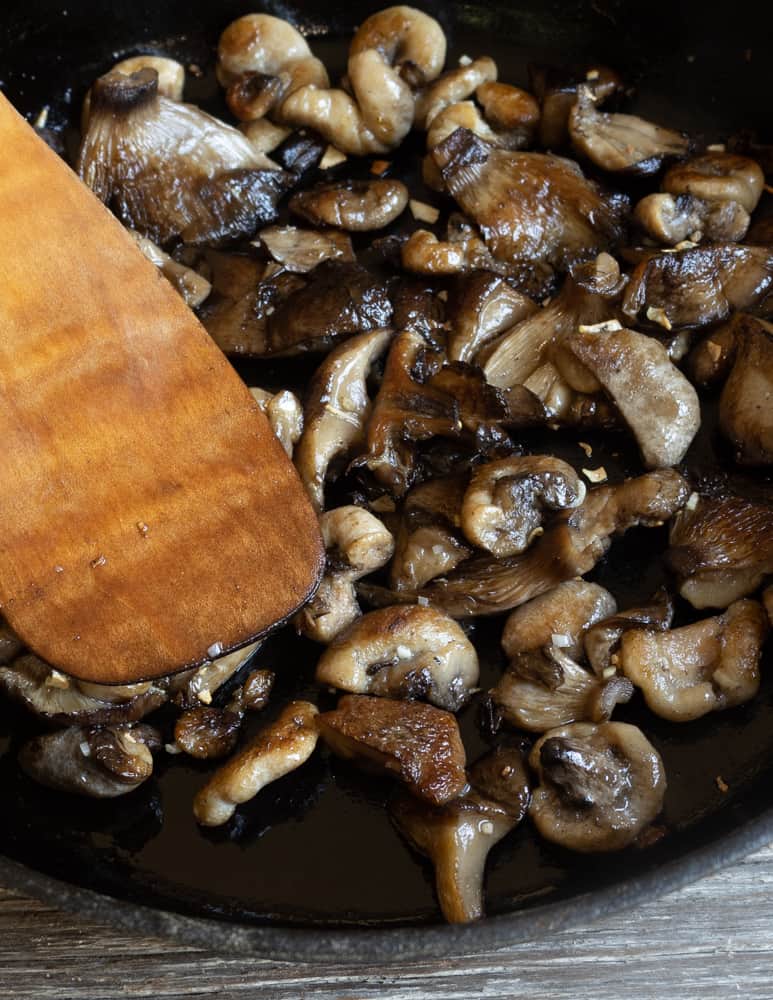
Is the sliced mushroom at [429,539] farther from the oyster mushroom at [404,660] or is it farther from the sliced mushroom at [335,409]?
the sliced mushroom at [335,409]

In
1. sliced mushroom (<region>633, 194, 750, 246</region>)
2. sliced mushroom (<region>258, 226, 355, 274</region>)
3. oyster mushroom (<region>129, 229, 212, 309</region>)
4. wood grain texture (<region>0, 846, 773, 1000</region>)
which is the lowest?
wood grain texture (<region>0, 846, 773, 1000</region>)

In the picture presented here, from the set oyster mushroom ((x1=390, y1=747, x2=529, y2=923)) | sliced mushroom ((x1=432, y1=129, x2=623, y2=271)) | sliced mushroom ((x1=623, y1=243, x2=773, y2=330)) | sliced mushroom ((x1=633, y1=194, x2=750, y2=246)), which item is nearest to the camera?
oyster mushroom ((x1=390, y1=747, x2=529, y2=923))

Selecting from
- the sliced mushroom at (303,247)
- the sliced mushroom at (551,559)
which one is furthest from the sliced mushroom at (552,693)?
the sliced mushroom at (303,247)

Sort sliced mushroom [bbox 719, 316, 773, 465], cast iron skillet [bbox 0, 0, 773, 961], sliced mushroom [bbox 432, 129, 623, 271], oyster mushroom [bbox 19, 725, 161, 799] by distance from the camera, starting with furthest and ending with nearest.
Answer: sliced mushroom [bbox 432, 129, 623, 271] < sliced mushroom [bbox 719, 316, 773, 465] < oyster mushroom [bbox 19, 725, 161, 799] < cast iron skillet [bbox 0, 0, 773, 961]

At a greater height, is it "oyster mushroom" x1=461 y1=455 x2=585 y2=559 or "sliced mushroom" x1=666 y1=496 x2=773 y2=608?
"oyster mushroom" x1=461 y1=455 x2=585 y2=559

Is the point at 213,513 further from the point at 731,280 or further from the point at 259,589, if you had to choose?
the point at 731,280

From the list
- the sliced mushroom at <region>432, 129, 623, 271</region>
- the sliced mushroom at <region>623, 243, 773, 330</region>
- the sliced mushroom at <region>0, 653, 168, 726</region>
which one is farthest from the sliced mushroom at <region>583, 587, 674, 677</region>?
the sliced mushroom at <region>432, 129, 623, 271</region>

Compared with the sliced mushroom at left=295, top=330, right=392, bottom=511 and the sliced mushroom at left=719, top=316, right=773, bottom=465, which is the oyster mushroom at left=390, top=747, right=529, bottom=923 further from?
the sliced mushroom at left=719, top=316, right=773, bottom=465
